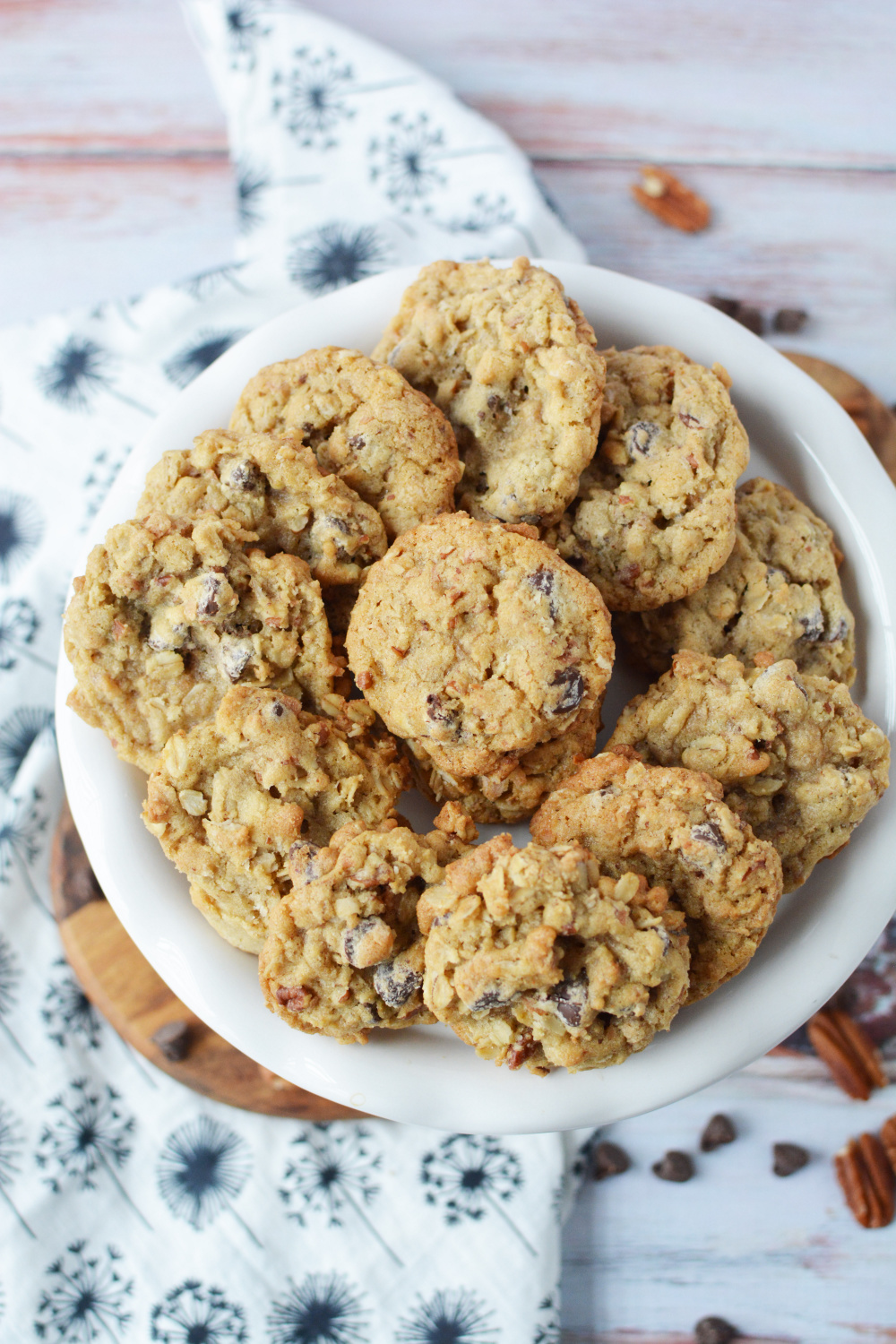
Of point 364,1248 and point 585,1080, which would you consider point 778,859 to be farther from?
point 364,1248

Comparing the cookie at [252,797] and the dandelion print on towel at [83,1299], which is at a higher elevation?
the cookie at [252,797]

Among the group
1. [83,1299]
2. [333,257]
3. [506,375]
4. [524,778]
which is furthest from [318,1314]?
[333,257]

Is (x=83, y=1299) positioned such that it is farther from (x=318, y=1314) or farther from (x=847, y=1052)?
(x=847, y=1052)

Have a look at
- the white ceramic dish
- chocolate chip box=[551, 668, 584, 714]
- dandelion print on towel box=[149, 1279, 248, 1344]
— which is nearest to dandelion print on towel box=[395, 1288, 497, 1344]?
dandelion print on towel box=[149, 1279, 248, 1344]

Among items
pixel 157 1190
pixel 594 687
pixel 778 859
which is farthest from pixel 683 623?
pixel 157 1190

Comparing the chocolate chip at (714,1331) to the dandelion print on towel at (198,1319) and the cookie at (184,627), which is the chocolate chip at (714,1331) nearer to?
the dandelion print on towel at (198,1319)

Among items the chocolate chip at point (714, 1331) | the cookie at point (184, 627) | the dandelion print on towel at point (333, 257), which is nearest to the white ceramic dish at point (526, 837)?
the cookie at point (184, 627)

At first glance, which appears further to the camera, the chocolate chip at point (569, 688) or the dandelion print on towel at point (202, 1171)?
the dandelion print on towel at point (202, 1171)

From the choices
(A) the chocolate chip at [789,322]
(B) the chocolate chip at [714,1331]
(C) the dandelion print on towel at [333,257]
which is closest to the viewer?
(B) the chocolate chip at [714,1331]
